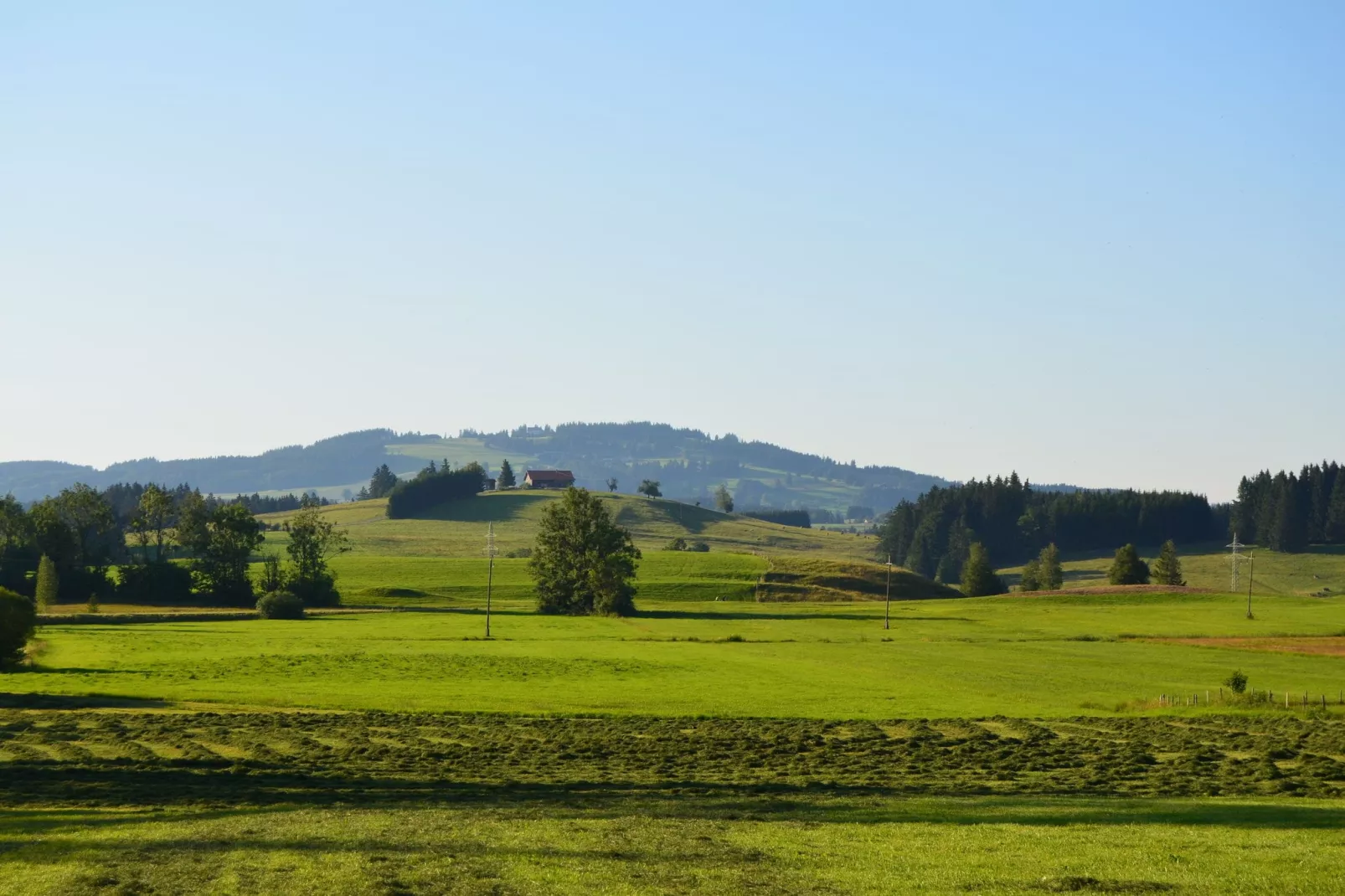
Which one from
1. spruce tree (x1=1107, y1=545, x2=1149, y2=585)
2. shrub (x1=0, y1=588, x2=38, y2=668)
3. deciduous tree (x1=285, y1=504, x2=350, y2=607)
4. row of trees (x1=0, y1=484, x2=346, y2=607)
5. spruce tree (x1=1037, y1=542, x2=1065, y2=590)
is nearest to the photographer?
shrub (x1=0, y1=588, x2=38, y2=668)

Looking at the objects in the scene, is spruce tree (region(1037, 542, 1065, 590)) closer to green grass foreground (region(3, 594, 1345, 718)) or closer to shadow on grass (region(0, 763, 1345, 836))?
green grass foreground (region(3, 594, 1345, 718))

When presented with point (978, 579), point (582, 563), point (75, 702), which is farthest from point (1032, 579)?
point (75, 702)

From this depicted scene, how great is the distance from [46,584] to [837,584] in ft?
292

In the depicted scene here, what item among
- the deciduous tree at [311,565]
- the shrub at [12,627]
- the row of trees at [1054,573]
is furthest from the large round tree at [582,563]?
the shrub at [12,627]

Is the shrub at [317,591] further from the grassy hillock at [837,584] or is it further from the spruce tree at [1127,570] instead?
the spruce tree at [1127,570]

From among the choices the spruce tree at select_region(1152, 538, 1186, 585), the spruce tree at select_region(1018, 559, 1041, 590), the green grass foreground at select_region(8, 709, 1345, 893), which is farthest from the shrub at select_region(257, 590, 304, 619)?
the spruce tree at select_region(1152, 538, 1186, 585)

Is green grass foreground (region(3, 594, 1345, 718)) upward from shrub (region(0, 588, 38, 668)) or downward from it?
downward

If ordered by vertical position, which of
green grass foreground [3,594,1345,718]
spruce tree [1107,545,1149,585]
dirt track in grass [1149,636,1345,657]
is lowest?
green grass foreground [3,594,1345,718]

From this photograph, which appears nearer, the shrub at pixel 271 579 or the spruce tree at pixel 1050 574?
the shrub at pixel 271 579

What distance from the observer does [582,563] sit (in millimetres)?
137250

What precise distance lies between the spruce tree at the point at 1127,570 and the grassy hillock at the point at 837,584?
2021 cm

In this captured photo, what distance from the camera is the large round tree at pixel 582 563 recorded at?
133m

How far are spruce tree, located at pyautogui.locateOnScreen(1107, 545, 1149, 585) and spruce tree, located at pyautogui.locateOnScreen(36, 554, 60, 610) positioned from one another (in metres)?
122

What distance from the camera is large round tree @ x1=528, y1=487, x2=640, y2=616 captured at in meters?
133
